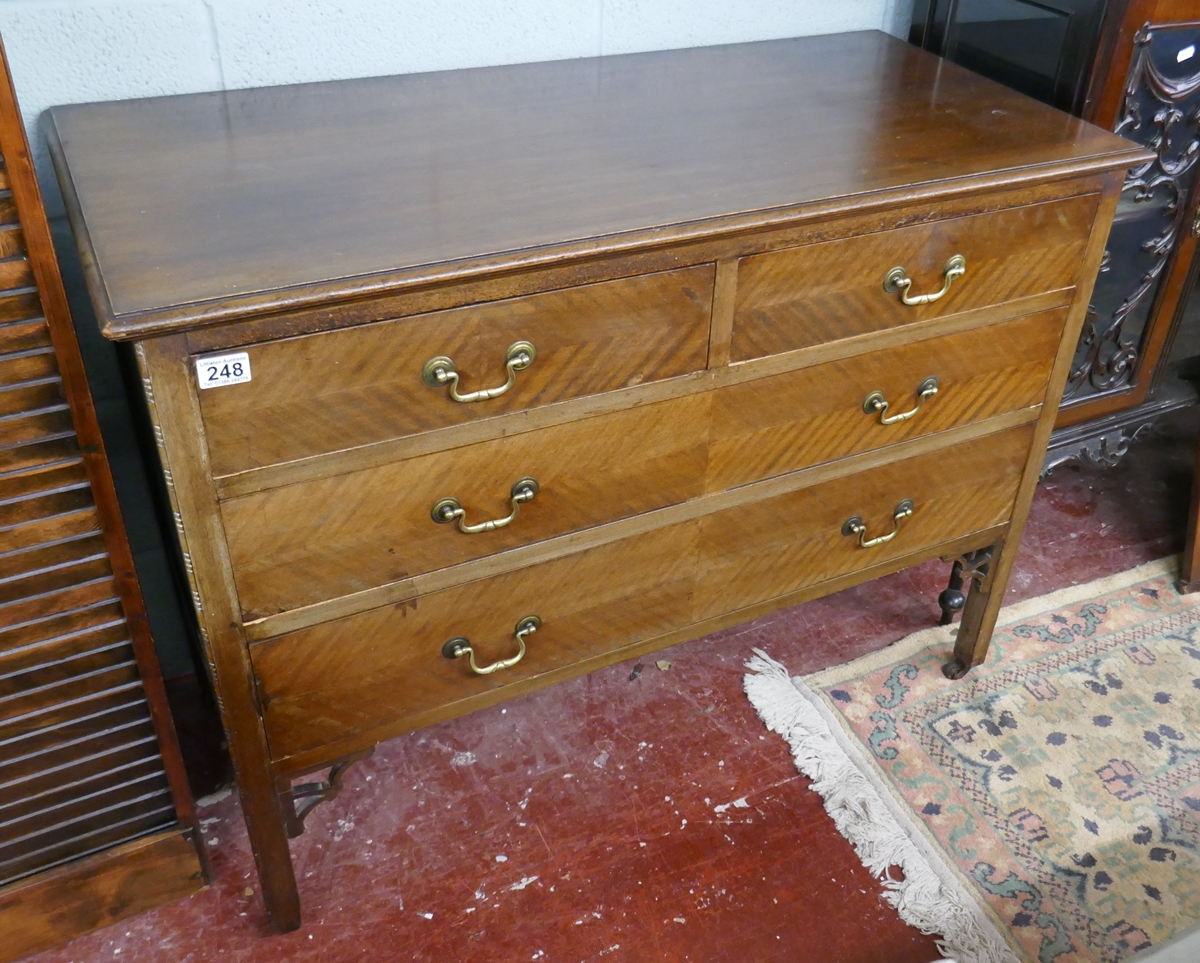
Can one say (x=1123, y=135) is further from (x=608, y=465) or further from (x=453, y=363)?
(x=453, y=363)

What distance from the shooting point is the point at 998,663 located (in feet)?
6.98

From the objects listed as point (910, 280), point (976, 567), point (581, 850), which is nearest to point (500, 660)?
point (581, 850)

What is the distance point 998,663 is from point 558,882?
96cm

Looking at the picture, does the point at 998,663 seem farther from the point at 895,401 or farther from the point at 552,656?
the point at 552,656

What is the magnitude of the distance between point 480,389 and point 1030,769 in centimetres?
124

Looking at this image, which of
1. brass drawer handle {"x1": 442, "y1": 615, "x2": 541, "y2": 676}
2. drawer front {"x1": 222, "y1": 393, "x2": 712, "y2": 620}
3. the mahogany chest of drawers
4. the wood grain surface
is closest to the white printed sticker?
the mahogany chest of drawers

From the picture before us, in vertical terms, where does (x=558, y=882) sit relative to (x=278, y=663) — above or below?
below

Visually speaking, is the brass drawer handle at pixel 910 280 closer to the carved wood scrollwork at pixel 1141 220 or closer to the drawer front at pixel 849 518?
the drawer front at pixel 849 518

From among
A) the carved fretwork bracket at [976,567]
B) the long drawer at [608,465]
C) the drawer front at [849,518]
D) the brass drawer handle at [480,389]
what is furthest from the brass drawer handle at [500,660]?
the carved fretwork bracket at [976,567]

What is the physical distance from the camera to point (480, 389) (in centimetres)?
130

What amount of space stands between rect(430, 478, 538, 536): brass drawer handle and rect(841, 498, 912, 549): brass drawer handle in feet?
1.88

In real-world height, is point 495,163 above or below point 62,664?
above

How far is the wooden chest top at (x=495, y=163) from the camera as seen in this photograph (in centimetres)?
118

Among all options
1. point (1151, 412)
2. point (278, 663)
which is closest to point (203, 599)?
point (278, 663)
